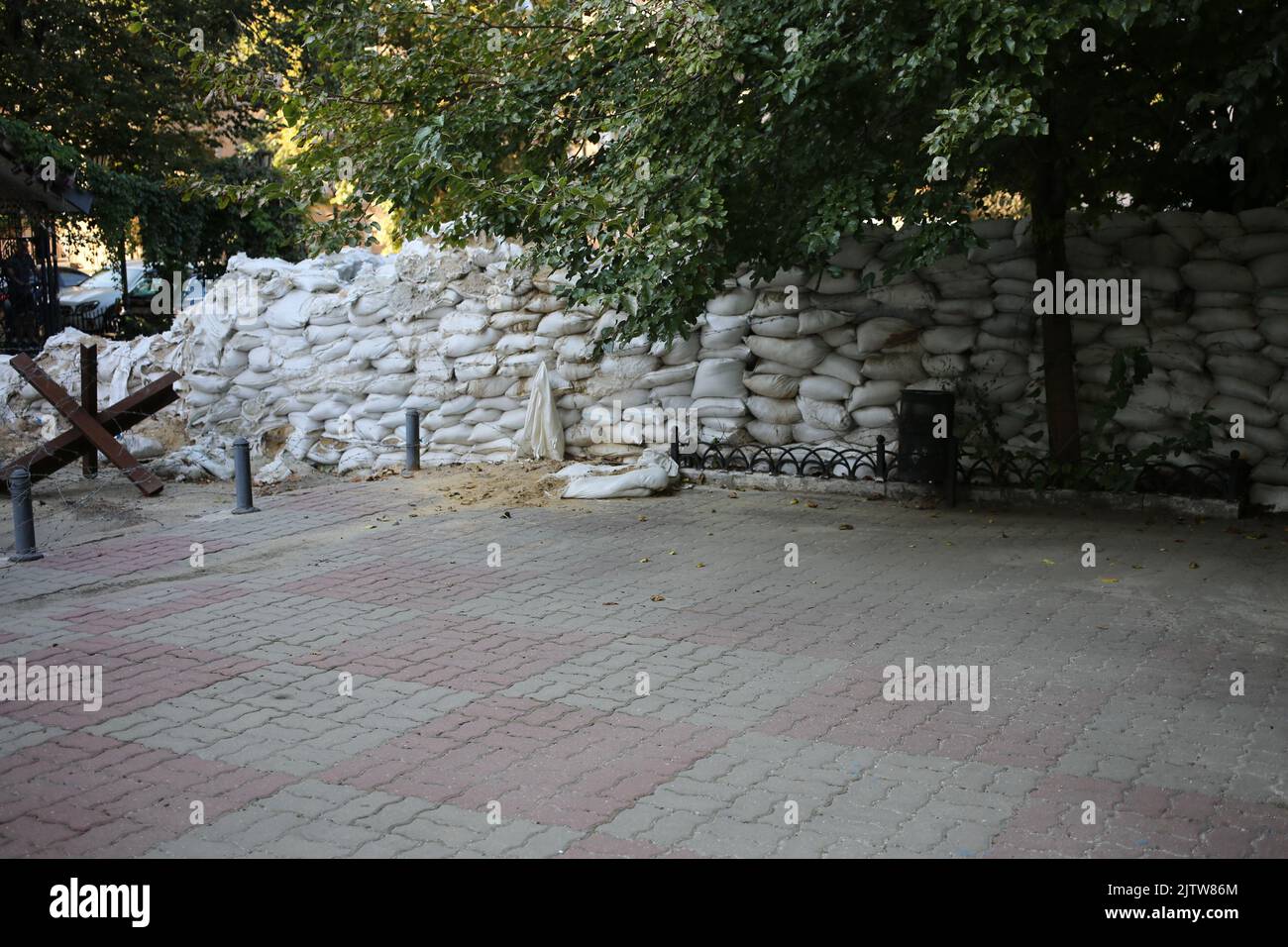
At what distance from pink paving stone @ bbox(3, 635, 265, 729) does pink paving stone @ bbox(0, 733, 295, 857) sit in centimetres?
33

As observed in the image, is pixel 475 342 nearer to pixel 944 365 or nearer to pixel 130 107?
pixel 944 365

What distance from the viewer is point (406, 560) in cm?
776

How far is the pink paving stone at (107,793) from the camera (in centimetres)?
369

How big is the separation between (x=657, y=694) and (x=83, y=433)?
26.7 ft

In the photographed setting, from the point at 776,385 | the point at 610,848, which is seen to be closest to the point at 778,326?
the point at 776,385

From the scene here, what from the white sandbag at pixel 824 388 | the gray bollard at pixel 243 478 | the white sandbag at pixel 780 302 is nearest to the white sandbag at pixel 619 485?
the white sandbag at pixel 824 388

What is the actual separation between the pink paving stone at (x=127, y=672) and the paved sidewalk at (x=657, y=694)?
2 centimetres

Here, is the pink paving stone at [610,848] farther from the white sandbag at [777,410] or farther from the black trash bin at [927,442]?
the white sandbag at [777,410]

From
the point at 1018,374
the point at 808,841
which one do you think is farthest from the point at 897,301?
the point at 808,841

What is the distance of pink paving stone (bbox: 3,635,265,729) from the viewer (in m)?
4.92

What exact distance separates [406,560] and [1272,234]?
7018mm

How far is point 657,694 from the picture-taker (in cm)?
507

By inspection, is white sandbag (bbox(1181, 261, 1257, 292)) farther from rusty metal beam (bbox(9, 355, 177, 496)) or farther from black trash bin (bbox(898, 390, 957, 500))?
rusty metal beam (bbox(9, 355, 177, 496))

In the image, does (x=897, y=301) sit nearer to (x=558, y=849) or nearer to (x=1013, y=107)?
(x=1013, y=107)
